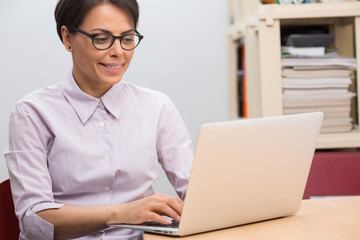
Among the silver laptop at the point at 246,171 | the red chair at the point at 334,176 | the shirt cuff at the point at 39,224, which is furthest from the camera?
the red chair at the point at 334,176

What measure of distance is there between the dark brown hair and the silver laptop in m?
0.57

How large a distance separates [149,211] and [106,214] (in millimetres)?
131

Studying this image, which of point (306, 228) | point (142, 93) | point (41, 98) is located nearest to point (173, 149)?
point (142, 93)

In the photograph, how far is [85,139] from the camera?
1.43m

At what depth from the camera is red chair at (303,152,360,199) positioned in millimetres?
2021

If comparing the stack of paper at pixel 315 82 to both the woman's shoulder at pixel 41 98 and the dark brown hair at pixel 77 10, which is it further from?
the woman's shoulder at pixel 41 98

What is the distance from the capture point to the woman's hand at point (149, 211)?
1.15 m

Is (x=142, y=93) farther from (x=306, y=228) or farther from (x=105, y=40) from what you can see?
(x=306, y=228)

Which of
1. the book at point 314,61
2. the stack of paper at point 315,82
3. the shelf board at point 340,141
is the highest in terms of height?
the book at point 314,61

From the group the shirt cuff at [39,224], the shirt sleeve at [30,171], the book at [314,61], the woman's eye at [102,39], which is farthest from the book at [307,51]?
the shirt cuff at [39,224]

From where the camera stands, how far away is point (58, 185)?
4.68ft

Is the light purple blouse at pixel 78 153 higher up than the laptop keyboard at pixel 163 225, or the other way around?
the light purple blouse at pixel 78 153

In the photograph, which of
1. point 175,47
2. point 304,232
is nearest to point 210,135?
point 304,232

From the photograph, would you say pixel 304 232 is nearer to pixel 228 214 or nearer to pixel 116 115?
pixel 228 214
